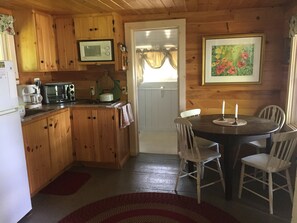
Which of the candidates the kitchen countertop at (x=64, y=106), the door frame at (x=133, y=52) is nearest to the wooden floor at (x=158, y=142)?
the door frame at (x=133, y=52)

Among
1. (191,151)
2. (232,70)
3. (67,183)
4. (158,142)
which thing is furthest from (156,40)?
(67,183)

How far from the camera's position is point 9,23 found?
3.13 meters

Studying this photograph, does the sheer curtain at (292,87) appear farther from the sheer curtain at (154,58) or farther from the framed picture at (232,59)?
the sheer curtain at (154,58)

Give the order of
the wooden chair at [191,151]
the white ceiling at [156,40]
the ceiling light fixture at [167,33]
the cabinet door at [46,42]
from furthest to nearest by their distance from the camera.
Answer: the white ceiling at [156,40] → the ceiling light fixture at [167,33] → the cabinet door at [46,42] → the wooden chair at [191,151]

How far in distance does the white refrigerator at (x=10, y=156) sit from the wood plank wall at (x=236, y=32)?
6.81 feet

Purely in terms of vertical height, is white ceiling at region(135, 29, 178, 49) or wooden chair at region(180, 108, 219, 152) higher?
white ceiling at region(135, 29, 178, 49)

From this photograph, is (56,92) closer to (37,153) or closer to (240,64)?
(37,153)

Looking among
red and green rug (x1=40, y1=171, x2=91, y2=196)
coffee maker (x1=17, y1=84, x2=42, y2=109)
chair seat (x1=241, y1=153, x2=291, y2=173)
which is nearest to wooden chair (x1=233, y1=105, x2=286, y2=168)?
chair seat (x1=241, y1=153, x2=291, y2=173)

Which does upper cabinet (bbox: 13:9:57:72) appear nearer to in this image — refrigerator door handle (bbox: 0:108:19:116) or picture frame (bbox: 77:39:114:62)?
picture frame (bbox: 77:39:114:62)

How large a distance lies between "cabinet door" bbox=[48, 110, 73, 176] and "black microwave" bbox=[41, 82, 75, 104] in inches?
14.4

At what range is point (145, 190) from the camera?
2.92 m

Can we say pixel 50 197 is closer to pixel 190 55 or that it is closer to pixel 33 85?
pixel 33 85

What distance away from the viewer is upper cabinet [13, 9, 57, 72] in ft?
10.6

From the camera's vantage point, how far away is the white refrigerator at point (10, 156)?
215 cm
